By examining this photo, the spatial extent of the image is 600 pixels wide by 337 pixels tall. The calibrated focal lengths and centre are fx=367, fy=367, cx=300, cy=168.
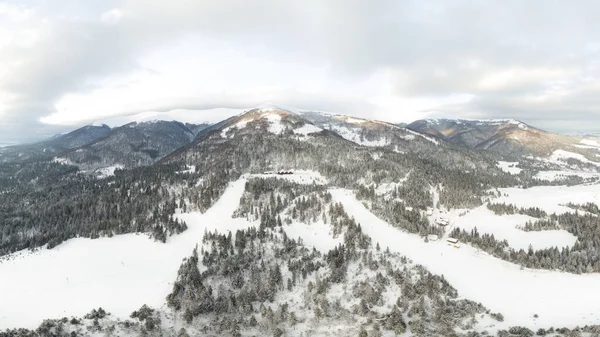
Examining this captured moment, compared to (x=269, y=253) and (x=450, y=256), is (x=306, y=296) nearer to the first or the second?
(x=269, y=253)

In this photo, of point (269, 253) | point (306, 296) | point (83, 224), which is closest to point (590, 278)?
point (306, 296)

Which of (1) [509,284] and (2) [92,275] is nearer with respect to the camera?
(1) [509,284]

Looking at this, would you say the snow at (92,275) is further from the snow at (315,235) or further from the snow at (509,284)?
the snow at (509,284)

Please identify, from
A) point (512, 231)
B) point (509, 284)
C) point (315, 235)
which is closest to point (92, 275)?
point (315, 235)

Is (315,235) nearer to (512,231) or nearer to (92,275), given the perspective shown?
(92,275)

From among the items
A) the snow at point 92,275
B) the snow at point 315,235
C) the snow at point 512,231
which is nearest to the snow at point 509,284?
the snow at point 315,235


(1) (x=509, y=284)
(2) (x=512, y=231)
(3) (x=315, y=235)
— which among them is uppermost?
(3) (x=315, y=235)
